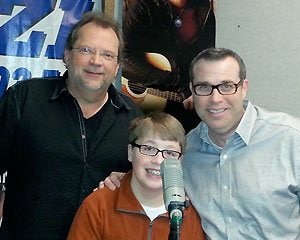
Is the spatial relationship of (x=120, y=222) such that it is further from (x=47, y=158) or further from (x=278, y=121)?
(x=278, y=121)

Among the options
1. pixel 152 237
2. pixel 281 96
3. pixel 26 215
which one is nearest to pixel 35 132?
pixel 26 215

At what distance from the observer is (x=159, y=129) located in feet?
6.23

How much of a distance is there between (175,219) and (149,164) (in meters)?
0.67

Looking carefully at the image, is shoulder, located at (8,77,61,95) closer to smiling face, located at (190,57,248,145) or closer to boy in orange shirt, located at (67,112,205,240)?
boy in orange shirt, located at (67,112,205,240)

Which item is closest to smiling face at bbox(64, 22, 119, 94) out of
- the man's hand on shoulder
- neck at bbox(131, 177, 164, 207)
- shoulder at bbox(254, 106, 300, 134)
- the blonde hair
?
the blonde hair

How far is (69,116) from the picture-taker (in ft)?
6.85

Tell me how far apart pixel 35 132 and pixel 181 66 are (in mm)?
1222

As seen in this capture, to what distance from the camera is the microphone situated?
1196 millimetres

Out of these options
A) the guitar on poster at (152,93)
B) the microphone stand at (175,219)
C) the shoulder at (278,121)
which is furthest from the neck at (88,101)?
the microphone stand at (175,219)

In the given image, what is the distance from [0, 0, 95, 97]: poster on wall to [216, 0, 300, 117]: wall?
84 centimetres

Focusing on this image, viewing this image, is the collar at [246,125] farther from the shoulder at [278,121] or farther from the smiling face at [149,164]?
the smiling face at [149,164]

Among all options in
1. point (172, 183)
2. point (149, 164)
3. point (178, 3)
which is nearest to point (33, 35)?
point (178, 3)

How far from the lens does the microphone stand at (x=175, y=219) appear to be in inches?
46.6

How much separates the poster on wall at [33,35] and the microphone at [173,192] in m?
1.67
